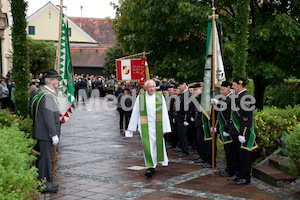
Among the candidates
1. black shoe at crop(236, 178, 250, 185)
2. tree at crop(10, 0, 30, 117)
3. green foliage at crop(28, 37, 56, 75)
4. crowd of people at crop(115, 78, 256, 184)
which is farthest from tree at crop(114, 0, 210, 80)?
green foliage at crop(28, 37, 56, 75)

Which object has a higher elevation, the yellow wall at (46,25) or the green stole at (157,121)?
the yellow wall at (46,25)

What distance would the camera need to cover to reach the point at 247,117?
21.7ft

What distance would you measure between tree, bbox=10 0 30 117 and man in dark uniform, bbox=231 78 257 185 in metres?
5.09

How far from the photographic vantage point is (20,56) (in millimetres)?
8742

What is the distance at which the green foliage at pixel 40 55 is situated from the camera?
30.7 m

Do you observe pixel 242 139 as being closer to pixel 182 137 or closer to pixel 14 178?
pixel 182 137

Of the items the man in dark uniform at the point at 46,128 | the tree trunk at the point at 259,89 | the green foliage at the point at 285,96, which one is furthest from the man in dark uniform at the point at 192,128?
the green foliage at the point at 285,96

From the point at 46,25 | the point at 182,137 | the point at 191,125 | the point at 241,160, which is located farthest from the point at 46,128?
the point at 46,25

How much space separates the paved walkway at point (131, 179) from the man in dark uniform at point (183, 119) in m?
0.29

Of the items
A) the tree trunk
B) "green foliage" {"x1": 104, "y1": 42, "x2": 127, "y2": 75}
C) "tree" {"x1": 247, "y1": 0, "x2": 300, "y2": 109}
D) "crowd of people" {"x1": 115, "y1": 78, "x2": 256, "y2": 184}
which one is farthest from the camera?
"green foliage" {"x1": 104, "y1": 42, "x2": 127, "y2": 75}

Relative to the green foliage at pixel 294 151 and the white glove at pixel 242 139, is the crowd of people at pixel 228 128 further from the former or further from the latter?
the green foliage at pixel 294 151

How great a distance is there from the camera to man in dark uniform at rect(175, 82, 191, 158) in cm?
927

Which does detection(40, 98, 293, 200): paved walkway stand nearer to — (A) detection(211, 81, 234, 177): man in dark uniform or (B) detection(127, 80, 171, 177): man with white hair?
(A) detection(211, 81, 234, 177): man in dark uniform

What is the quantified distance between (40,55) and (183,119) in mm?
24356
